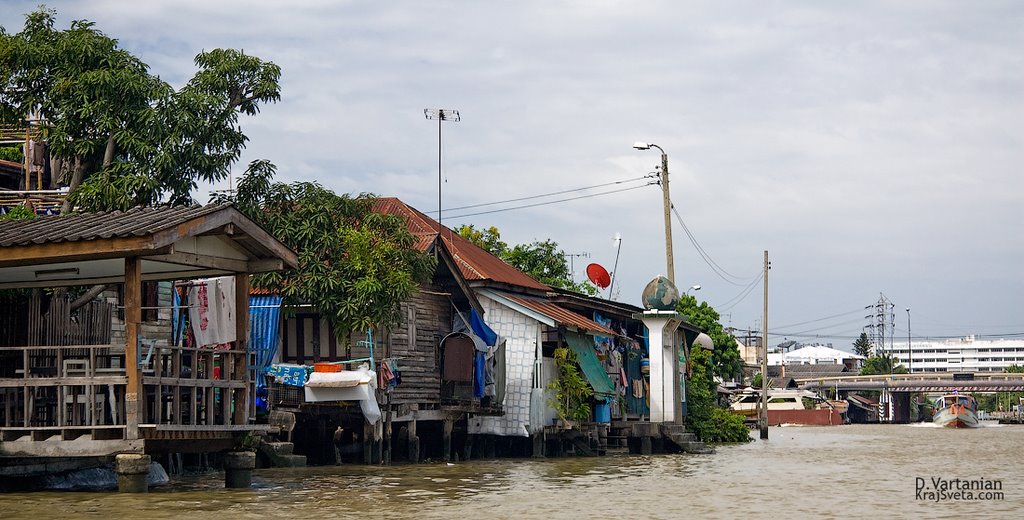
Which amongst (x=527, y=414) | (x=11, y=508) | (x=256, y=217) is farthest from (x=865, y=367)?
(x=11, y=508)

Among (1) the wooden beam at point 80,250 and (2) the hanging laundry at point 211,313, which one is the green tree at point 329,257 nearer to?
(2) the hanging laundry at point 211,313

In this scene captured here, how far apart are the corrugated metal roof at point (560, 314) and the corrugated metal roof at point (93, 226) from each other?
1360cm

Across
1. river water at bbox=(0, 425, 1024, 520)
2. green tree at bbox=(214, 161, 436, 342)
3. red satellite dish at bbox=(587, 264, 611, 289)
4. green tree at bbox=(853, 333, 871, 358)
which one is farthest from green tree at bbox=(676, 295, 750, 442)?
green tree at bbox=(853, 333, 871, 358)

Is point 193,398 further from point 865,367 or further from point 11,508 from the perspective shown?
point 865,367

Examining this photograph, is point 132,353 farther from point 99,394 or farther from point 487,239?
point 487,239

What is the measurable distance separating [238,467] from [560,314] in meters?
13.7

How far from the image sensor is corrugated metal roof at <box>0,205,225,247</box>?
14.3 m

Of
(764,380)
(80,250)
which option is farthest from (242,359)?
(764,380)

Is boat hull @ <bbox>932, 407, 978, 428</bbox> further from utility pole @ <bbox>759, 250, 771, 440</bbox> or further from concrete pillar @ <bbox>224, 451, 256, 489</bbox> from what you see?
concrete pillar @ <bbox>224, 451, 256, 489</bbox>

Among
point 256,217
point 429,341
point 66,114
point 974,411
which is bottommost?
point 974,411

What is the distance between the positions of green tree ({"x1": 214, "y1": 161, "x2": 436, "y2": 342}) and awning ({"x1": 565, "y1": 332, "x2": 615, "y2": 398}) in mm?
6932

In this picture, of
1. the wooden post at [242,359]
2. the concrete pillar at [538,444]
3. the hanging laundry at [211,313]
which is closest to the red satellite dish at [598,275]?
the concrete pillar at [538,444]

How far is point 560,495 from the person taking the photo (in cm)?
1698

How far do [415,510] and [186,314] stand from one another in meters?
9.78
